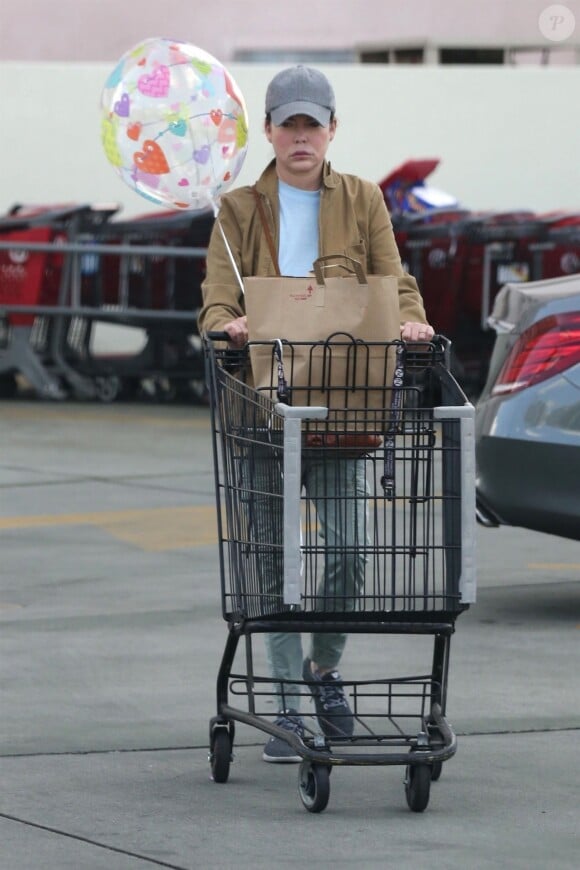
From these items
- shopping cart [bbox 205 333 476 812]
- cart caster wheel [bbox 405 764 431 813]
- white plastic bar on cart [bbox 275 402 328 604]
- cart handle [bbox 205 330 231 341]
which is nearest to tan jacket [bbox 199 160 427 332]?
cart handle [bbox 205 330 231 341]

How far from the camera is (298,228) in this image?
504 cm

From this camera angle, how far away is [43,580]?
814 centimetres

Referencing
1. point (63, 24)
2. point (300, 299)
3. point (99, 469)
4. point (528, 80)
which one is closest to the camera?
point (300, 299)

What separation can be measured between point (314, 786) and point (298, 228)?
152cm

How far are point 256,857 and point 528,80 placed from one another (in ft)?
55.0

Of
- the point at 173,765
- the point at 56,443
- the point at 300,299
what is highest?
the point at 300,299

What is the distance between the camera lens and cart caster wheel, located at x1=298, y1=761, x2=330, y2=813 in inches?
179

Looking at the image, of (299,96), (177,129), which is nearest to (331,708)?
(299,96)

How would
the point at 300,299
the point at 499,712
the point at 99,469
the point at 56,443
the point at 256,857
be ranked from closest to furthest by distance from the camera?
the point at 256,857 → the point at 300,299 → the point at 499,712 → the point at 99,469 → the point at 56,443

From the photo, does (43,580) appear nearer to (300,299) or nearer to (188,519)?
(188,519)

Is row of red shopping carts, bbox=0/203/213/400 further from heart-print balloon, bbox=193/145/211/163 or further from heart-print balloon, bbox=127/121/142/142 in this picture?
heart-print balloon, bbox=193/145/211/163

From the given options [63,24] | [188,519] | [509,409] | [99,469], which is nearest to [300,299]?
[509,409]

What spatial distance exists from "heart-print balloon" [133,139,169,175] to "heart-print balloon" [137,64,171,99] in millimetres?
184

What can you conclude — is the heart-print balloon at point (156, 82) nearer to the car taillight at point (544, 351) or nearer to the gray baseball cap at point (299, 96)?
the gray baseball cap at point (299, 96)
